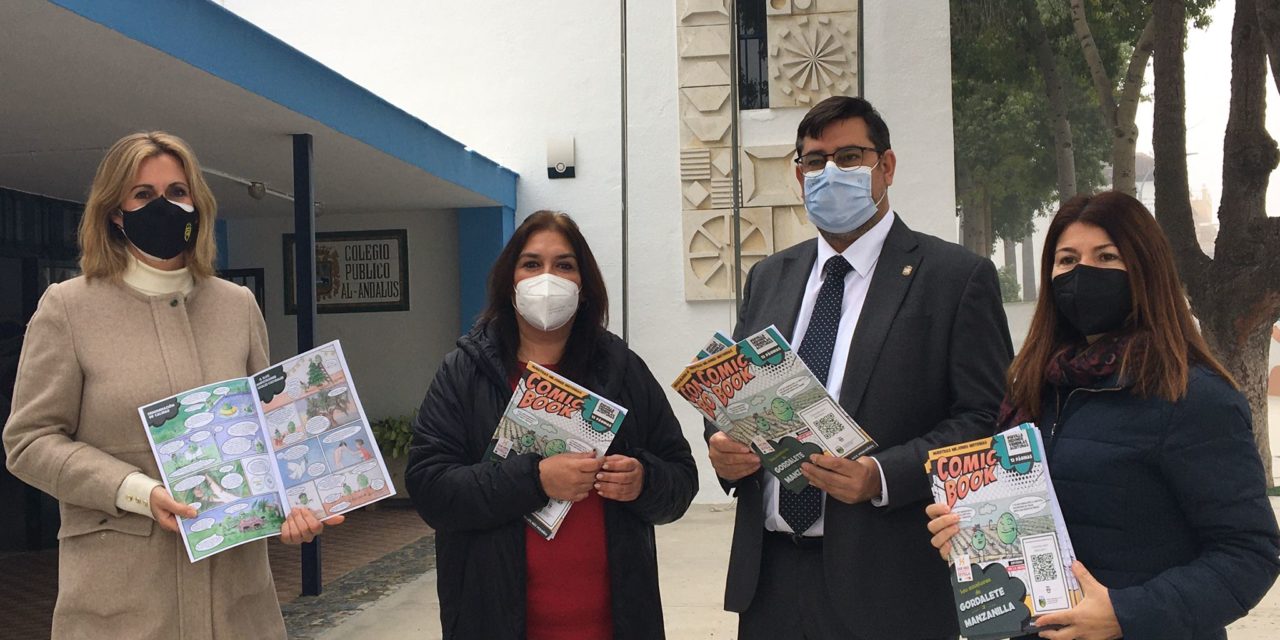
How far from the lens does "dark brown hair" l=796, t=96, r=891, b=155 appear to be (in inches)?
104

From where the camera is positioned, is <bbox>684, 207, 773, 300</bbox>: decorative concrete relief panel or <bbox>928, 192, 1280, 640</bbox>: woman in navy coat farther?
<bbox>684, 207, 773, 300</bbox>: decorative concrete relief panel

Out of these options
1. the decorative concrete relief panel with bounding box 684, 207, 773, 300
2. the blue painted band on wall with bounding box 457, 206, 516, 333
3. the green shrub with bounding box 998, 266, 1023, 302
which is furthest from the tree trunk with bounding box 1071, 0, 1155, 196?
the green shrub with bounding box 998, 266, 1023, 302

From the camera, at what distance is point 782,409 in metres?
2.30

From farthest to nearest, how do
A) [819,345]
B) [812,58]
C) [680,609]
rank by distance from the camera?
[812,58] < [680,609] < [819,345]

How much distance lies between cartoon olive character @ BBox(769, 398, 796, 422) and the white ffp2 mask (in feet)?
1.95

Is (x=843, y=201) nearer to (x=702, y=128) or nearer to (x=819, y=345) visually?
(x=819, y=345)

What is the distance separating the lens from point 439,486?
2504 mm

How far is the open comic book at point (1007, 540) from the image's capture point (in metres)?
1.86

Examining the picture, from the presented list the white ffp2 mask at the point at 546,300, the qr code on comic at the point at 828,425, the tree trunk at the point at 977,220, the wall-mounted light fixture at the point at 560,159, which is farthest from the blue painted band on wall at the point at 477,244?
the tree trunk at the point at 977,220

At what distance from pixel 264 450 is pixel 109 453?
29cm

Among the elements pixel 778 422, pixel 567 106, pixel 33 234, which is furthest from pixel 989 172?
pixel 778 422

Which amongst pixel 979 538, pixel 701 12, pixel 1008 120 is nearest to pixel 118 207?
pixel 979 538

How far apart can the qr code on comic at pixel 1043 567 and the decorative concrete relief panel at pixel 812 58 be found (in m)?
8.73

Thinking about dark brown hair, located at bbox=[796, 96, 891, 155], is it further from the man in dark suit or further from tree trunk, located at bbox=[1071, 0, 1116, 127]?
tree trunk, located at bbox=[1071, 0, 1116, 127]
